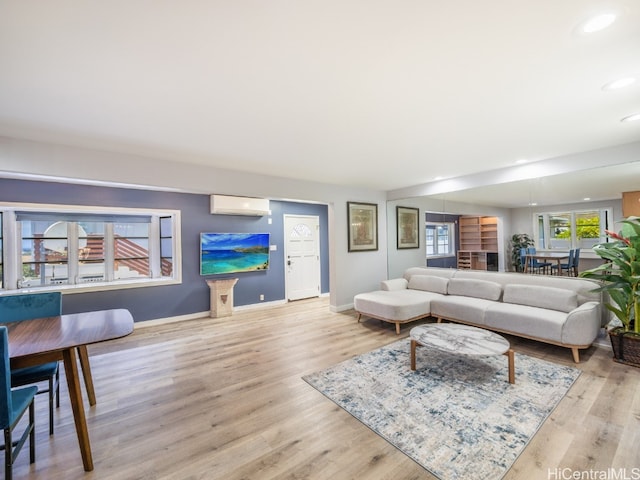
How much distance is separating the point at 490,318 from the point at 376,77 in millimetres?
3378

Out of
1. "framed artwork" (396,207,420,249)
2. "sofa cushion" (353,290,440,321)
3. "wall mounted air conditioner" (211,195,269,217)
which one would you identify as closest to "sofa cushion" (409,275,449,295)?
"sofa cushion" (353,290,440,321)

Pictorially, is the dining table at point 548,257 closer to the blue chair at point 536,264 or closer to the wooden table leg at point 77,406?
the blue chair at point 536,264

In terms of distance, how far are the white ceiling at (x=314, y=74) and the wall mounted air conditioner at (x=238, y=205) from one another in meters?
1.93

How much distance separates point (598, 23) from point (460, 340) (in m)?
2.53

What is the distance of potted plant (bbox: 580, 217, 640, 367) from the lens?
113 inches

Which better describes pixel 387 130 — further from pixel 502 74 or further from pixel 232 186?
pixel 232 186

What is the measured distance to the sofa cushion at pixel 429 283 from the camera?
479cm

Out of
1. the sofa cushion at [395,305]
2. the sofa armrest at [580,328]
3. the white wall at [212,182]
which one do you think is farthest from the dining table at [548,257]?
the white wall at [212,182]

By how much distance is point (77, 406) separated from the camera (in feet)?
5.71

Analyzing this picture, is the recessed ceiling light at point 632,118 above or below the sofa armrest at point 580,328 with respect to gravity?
above

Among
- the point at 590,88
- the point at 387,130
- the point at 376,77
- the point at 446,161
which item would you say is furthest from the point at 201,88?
the point at 446,161

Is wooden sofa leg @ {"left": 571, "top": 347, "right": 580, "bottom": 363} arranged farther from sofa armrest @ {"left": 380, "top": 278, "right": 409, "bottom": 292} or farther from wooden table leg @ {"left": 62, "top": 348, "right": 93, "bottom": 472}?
wooden table leg @ {"left": 62, "top": 348, "right": 93, "bottom": 472}

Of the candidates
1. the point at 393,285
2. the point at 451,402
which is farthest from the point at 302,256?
the point at 451,402

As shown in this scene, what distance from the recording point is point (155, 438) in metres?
1.99
